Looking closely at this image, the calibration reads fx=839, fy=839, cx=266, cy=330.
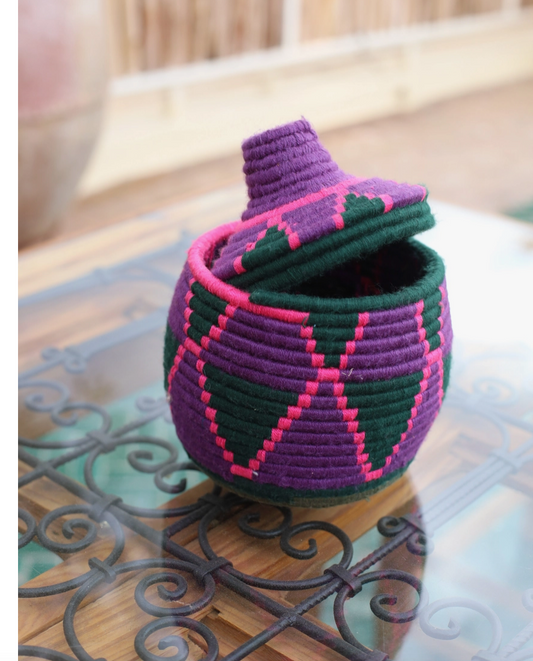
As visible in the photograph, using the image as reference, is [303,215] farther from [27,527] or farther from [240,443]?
[27,527]

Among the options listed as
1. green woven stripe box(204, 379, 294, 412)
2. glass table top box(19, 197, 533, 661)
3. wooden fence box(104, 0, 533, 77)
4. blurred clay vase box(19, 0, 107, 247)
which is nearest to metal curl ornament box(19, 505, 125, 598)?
glass table top box(19, 197, 533, 661)

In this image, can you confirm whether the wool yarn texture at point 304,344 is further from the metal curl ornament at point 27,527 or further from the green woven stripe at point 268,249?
the metal curl ornament at point 27,527

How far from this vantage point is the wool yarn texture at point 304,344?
45 cm

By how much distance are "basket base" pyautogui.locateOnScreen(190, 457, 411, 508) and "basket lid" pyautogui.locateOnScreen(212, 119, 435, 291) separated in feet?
0.39

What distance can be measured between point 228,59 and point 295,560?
Answer: 199 centimetres

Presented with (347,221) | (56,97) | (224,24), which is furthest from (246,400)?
(224,24)

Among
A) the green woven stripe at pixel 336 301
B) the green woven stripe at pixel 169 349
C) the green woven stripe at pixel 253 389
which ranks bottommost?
the green woven stripe at pixel 169 349

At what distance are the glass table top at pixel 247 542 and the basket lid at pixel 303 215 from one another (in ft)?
0.56

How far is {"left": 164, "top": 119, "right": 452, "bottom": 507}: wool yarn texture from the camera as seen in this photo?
45 cm

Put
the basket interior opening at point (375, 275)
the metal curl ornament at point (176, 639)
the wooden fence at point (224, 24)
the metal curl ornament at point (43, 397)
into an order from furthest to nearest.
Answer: the wooden fence at point (224, 24) → the metal curl ornament at point (43, 397) → the basket interior opening at point (375, 275) → the metal curl ornament at point (176, 639)

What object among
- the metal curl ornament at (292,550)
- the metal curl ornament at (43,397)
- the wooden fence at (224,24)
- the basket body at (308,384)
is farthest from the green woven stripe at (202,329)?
the wooden fence at (224,24)

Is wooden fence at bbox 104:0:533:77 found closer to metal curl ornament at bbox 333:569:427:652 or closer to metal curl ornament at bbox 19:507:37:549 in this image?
metal curl ornament at bbox 19:507:37:549

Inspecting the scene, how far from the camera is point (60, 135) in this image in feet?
4.92
